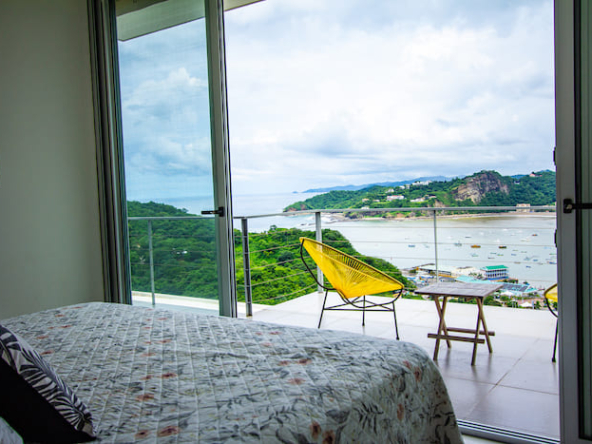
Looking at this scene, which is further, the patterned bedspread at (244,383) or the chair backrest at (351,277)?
the chair backrest at (351,277)

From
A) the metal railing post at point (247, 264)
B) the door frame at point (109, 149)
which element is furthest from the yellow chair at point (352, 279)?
the door frame at point (109, 149)

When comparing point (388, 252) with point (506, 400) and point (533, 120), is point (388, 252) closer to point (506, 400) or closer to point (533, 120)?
point (533, 120)

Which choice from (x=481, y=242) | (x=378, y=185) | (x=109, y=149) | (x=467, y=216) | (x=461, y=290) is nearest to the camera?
(x=461, y=290)

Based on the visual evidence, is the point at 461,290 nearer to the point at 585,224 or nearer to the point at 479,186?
the point at 585,224

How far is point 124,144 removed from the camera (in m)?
3.37

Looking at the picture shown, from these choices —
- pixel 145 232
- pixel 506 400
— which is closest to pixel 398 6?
pixel 145 232

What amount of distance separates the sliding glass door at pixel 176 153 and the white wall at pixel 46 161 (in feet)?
0.95

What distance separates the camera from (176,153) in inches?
122

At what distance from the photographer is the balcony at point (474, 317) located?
7.80 feet

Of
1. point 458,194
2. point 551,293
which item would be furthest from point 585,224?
point 458,194

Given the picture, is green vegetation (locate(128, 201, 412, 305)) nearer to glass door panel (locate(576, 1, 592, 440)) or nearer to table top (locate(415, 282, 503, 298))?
table top (locate(415, 282, 503, 298))

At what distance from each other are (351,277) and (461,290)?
2.86ft

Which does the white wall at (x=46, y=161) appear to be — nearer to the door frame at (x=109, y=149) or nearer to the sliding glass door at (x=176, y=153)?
the door frame at (x=109, y=149)

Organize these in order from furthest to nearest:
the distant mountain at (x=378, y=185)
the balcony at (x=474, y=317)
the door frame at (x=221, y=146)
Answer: the distant mountain at (x=378, y=185)
the door frame at (x=221, y=146)
the balcony at (x=474, y=317)
